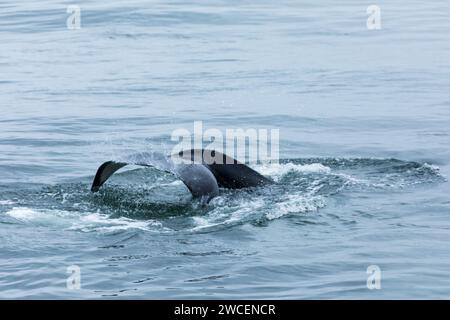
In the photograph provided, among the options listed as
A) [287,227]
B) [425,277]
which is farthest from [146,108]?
[425,277]

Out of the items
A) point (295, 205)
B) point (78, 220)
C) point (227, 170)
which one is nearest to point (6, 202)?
point (78, 220)

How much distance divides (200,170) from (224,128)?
20.1 feet

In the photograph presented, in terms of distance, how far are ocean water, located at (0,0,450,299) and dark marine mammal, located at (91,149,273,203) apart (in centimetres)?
17

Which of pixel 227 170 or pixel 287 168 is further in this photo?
pixel 287 168

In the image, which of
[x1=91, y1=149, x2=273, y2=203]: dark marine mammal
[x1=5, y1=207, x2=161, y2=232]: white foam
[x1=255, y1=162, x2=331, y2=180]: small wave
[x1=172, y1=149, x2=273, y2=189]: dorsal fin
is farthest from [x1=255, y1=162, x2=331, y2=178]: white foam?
[x1=5, y1=207, x2=161, y2=232]: white foam

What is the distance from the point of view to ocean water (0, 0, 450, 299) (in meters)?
8.52

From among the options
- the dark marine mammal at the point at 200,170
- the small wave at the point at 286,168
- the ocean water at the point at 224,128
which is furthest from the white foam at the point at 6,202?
the small wave at the point at 286,168

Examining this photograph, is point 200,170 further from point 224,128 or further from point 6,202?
point 224,128

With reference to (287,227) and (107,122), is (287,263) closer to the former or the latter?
(287,227)

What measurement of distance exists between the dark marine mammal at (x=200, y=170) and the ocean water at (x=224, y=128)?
0.57 feet

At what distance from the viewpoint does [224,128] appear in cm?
1555

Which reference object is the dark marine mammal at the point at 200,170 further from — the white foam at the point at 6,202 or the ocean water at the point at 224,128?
the white foam at the point at 6,202

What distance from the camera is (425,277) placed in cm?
841

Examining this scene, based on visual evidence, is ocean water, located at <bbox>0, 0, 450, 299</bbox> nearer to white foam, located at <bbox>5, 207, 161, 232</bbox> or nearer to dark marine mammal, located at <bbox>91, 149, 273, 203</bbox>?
white foam, located at <bbox>5, 207, 161, 232</bbox>
